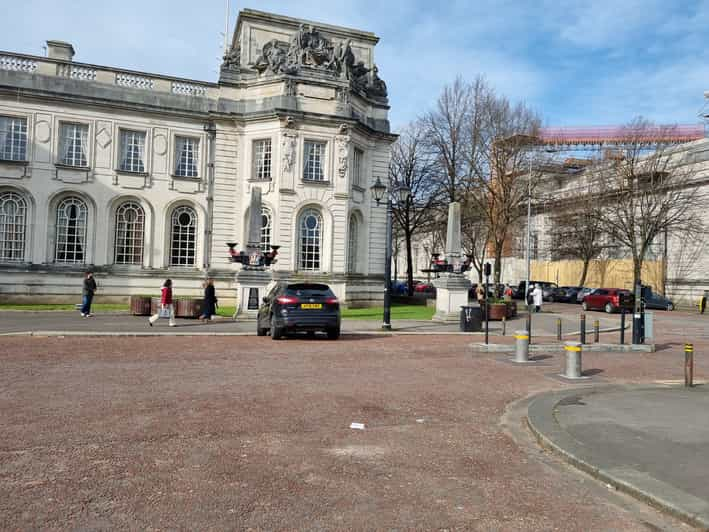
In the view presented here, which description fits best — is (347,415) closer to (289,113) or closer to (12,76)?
(289,113)

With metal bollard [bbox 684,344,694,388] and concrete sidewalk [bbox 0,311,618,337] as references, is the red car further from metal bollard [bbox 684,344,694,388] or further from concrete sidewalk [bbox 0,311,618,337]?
metal bollard [bbox 684,344,694,388]

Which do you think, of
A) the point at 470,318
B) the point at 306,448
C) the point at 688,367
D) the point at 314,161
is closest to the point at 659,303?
the point at 314,161

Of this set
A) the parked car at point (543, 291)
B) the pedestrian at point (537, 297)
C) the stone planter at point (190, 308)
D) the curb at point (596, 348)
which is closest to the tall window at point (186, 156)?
the stone planter at point (190, 308)

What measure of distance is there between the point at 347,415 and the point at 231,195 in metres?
27.0

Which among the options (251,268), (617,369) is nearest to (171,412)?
(617,369)

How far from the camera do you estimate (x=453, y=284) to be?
26.2 meters

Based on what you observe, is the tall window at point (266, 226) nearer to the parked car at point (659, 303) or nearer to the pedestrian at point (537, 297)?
the pedestrian at point (537, 297)

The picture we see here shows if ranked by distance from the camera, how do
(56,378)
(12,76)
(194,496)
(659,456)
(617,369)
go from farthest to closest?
1. (12,76)
2. (617,369)
3. (56,378)
4. (659,456)
5. (194,496)

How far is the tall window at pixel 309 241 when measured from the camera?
3234 cm

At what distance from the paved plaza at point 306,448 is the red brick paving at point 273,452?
22 mm

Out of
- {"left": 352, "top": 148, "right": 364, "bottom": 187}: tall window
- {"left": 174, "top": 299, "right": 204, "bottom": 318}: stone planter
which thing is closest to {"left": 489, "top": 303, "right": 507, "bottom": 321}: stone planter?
{"left": 352, "top": 148, "right": 364, "bottom": 187}: tall window

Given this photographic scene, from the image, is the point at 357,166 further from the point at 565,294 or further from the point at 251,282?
the point at 565,294

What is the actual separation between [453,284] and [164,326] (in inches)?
461

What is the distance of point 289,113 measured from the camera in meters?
31.3
